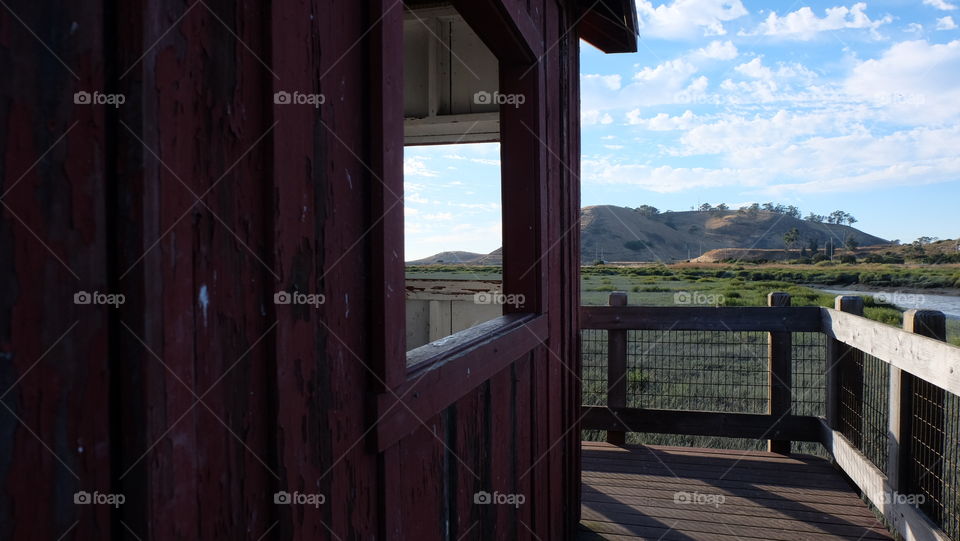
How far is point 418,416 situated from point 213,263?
668 millimetres

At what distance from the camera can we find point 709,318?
164 inches

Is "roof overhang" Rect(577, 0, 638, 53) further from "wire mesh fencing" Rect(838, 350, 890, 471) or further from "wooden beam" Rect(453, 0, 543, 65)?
"wire mesh fencing" Rect(838, 350, 890, 471)

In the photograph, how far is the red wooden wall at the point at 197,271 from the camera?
492mm

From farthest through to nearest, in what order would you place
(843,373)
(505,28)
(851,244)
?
(851,244) → (843,373) → (505,28)

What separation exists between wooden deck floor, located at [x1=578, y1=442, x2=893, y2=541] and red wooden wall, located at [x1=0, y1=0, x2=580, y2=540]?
2303 millimetres

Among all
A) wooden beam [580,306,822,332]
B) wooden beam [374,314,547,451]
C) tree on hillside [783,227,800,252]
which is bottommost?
wooden beam [580,306,822,332]

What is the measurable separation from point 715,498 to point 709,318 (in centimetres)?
127

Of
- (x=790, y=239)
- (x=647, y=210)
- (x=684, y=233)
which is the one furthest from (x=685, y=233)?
(x=790, y=239)

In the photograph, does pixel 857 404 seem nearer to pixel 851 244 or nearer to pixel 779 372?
pixel 779 372

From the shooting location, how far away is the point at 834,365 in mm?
3869

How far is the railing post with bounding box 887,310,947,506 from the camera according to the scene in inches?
103

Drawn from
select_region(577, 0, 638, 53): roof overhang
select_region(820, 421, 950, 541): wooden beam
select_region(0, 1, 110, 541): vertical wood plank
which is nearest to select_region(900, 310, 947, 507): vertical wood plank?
select_region(820, 421, 950, 541): wooden beam

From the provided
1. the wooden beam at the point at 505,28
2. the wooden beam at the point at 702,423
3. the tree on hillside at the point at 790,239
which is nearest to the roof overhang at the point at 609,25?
the wooden beam at the point at 505,28

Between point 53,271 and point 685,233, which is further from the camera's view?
point 685,233
